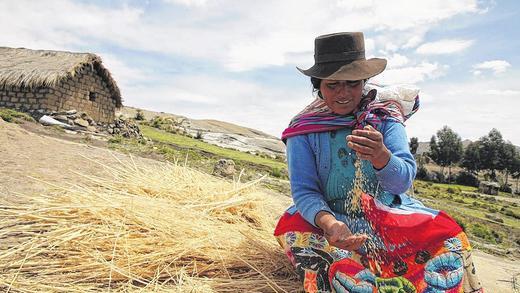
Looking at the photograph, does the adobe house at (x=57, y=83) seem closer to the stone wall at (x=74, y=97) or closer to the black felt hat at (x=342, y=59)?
the stone wall at (x=74, y=97)

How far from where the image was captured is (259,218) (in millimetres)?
2861

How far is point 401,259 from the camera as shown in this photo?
62.7 inches

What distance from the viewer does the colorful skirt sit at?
153 cm

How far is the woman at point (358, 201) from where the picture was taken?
153cm

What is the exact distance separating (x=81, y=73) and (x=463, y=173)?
4117 centimetres

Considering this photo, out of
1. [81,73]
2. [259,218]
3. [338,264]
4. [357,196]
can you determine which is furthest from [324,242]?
[81,73]

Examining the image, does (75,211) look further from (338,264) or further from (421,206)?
(421,206)

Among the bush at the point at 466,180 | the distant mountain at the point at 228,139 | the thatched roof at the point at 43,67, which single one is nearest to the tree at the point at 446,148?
the bush at the point at 466,180

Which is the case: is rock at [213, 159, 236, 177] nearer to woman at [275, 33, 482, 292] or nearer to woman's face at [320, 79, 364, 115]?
woman at [275, 33, 482, 292]

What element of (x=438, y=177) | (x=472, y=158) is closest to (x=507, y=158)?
(x=472, y=158)

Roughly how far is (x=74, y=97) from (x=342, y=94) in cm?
1333

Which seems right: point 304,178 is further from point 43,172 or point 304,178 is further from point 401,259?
point 43,172

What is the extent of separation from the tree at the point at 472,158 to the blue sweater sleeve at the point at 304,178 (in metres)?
52.7

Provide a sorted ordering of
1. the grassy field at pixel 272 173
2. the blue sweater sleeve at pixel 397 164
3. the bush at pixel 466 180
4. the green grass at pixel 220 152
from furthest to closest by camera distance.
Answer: the bush at pixel 466 180 → the green grass at pixel 220 152 → the grassy field at pixel 272 173 → the blue sweater sleeve at pixel 397 164
